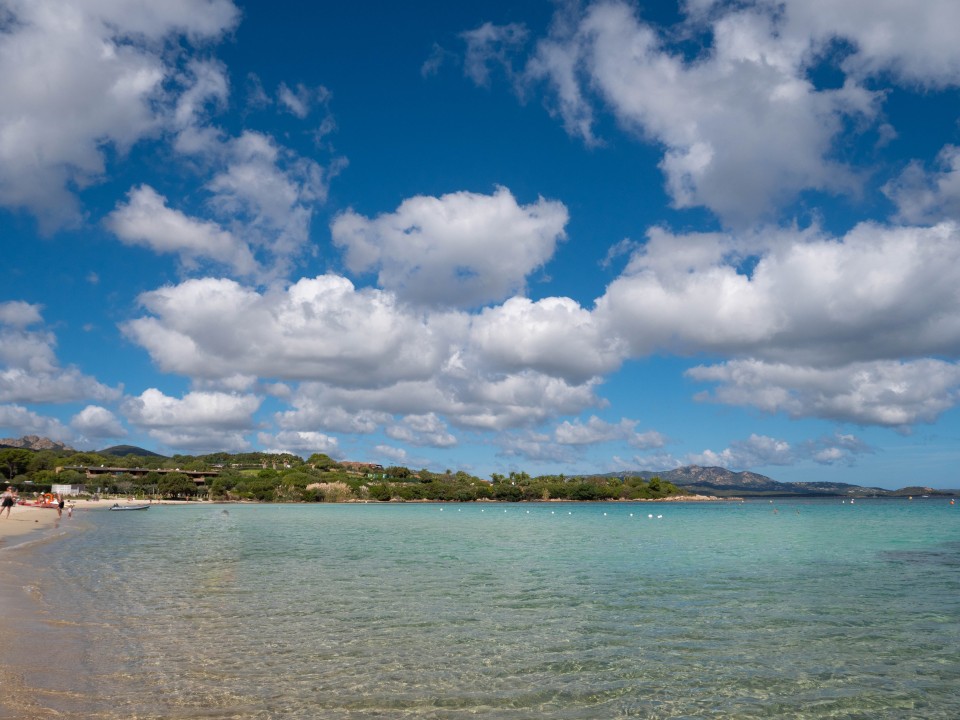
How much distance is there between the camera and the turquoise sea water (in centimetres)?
1330

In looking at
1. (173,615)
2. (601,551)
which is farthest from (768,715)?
(601,551)

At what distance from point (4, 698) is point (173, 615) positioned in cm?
995

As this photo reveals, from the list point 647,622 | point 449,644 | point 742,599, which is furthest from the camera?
point 742,599

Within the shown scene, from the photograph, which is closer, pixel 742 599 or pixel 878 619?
pixel 878 619

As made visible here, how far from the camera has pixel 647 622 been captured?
70.5 ft

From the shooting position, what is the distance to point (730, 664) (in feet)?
53.7

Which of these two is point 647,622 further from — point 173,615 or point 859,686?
point 173,615

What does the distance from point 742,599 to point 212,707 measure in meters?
20.7

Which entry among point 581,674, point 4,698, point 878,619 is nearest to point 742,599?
point 878,619

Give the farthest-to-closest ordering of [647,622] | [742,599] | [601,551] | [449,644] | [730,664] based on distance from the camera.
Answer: [601,551], [742,599], [647,622], [449,644], [730,664]

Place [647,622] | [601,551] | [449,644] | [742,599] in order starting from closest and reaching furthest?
[449,644] < [647,622] < [742,599] < [601,551]

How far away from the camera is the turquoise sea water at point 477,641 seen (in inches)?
523

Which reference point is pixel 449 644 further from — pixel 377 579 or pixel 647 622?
pixel 377 579

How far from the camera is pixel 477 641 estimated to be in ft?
61.1
